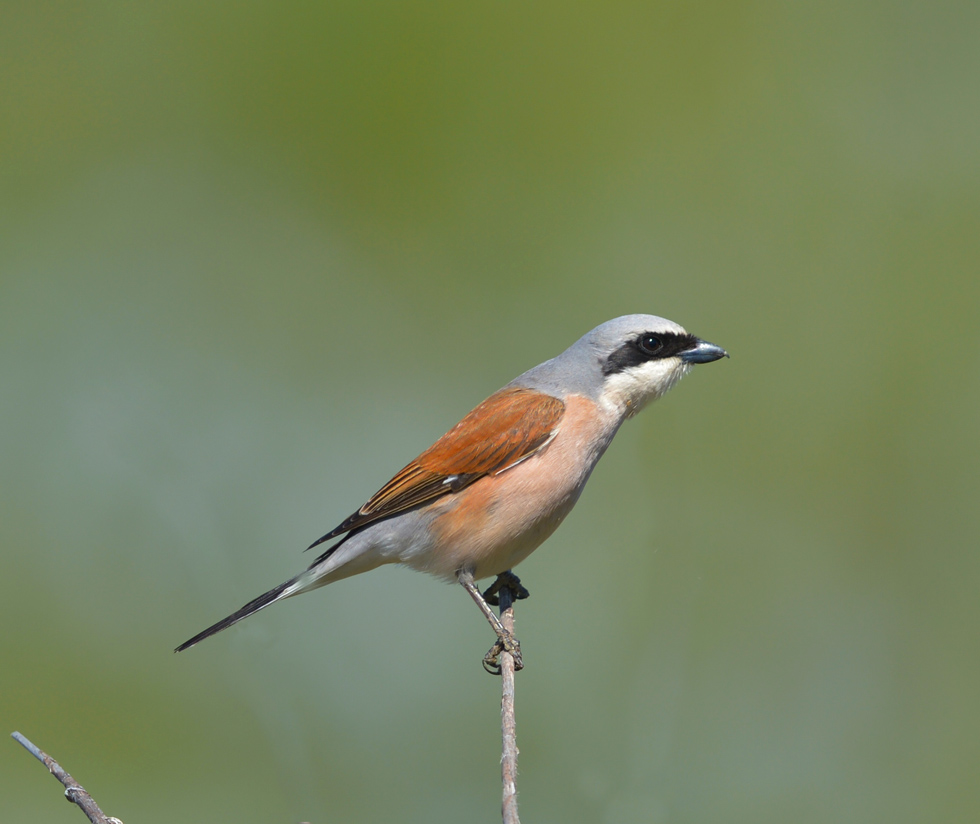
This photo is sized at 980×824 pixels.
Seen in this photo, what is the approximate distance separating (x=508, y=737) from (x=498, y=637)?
2.28 ft

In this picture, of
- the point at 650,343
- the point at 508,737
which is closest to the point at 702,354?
the point at 650,343

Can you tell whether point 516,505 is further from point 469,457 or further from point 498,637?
point 498,637

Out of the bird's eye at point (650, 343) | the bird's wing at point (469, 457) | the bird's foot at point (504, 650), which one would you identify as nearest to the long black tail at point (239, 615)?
the bird's wing at point (469, 457)

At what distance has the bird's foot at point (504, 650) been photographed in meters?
2.35

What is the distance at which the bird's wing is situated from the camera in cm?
246

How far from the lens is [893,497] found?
540 cm

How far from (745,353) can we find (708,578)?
1623 millimetres

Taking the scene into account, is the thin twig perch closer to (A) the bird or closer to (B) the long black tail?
(A) the bird

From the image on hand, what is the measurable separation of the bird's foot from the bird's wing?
1.51ft

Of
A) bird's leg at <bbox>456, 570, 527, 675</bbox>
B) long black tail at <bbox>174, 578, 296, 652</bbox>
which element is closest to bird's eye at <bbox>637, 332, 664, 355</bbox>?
bird's leg at <bbox>456, 570, 527, 675</bbox>

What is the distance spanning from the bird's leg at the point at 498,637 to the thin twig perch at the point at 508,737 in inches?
1.3

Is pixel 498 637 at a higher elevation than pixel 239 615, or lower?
lower

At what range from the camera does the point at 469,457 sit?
2.48 metres

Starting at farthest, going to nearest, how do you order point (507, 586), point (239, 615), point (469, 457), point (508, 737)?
point (507, 586) < point (469, 457) < point (239, 615) < point (508, 737)
